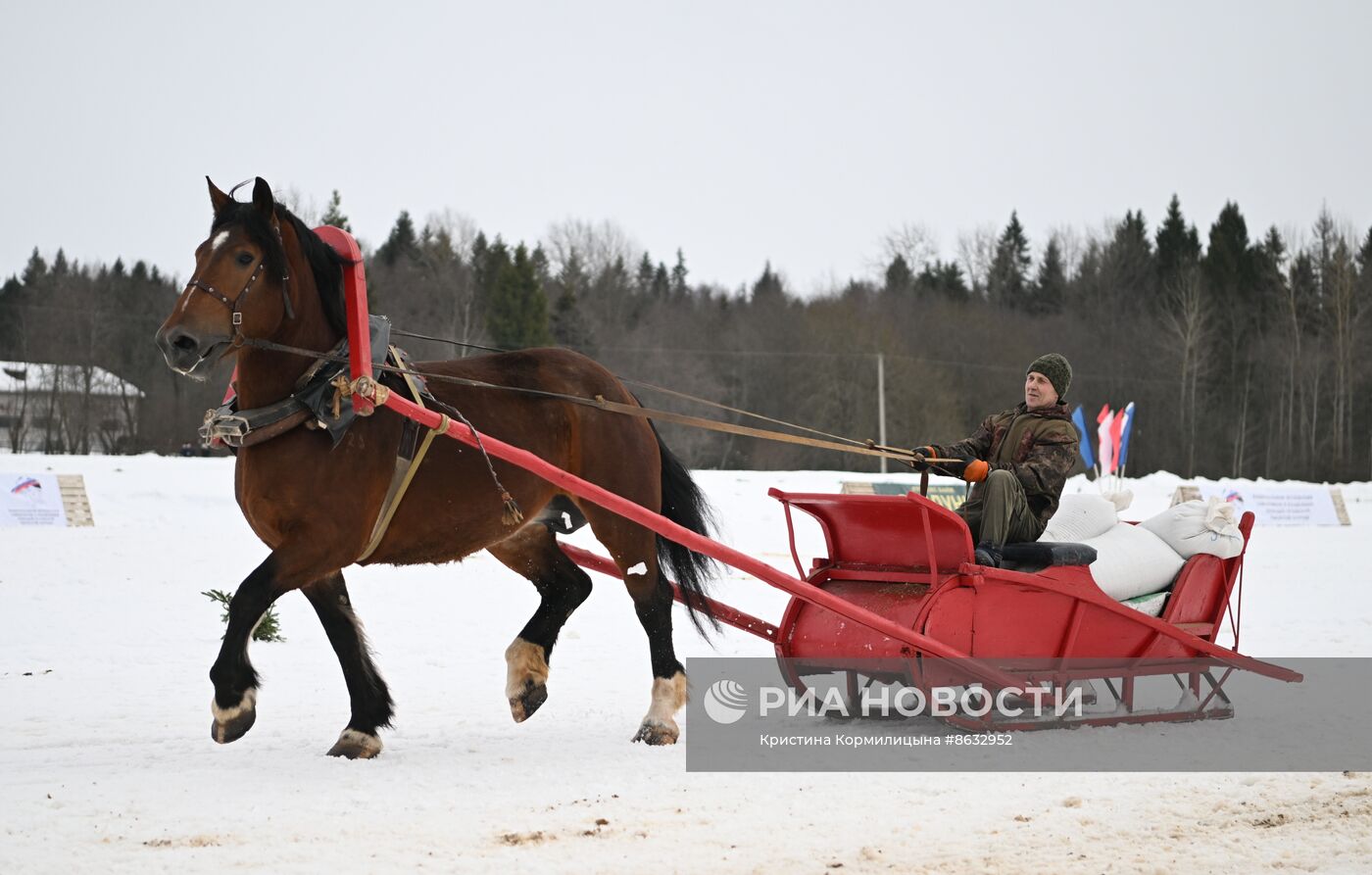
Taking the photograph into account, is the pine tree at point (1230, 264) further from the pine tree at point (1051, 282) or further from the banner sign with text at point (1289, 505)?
the banner sign with text at point (1289, 505)

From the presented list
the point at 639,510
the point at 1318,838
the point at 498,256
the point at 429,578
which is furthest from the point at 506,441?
the point at 498,256

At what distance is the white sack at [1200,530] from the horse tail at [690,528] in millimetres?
2193

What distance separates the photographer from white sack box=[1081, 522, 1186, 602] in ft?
20.0

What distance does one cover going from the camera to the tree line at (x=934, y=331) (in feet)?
156

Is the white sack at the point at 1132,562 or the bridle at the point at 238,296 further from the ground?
the bridle at the point at 238,296

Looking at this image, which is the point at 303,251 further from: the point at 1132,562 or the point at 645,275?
the point at 645,275

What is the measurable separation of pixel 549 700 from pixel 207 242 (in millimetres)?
2980

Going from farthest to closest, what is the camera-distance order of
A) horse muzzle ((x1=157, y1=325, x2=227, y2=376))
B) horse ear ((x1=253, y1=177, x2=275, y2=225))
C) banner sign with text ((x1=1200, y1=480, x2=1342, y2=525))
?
banner sign with text ((x1=1200, y1=480, x2=1342, y2=525)) → horse ear ((x1=253, y1=177, x2=275, y2=225)) → horse muzzle ((x1=157, y1=325, x2=227, y2=376))

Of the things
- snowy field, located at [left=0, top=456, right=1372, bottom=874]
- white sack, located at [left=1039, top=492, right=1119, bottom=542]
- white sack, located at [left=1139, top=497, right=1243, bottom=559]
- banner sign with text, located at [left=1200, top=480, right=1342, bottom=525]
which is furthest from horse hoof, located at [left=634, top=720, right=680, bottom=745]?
banner sign with text, located at [left=1200, top=480, right=1342, bottom=525]

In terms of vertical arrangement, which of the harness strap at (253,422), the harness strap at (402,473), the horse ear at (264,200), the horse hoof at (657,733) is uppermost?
the horse ear at (264,200)

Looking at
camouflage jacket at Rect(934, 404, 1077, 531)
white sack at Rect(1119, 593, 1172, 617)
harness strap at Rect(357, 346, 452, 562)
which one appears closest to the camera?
harness strap at Rect(357, 346, 452, 562)

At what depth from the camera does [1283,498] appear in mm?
21703

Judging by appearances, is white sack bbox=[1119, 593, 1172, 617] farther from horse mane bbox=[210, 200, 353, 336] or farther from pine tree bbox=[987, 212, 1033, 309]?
pine tree bbox=[987, 212, 1033, 309]

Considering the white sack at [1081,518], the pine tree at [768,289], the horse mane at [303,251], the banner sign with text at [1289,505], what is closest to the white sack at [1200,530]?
the white sack at [1081,518]
